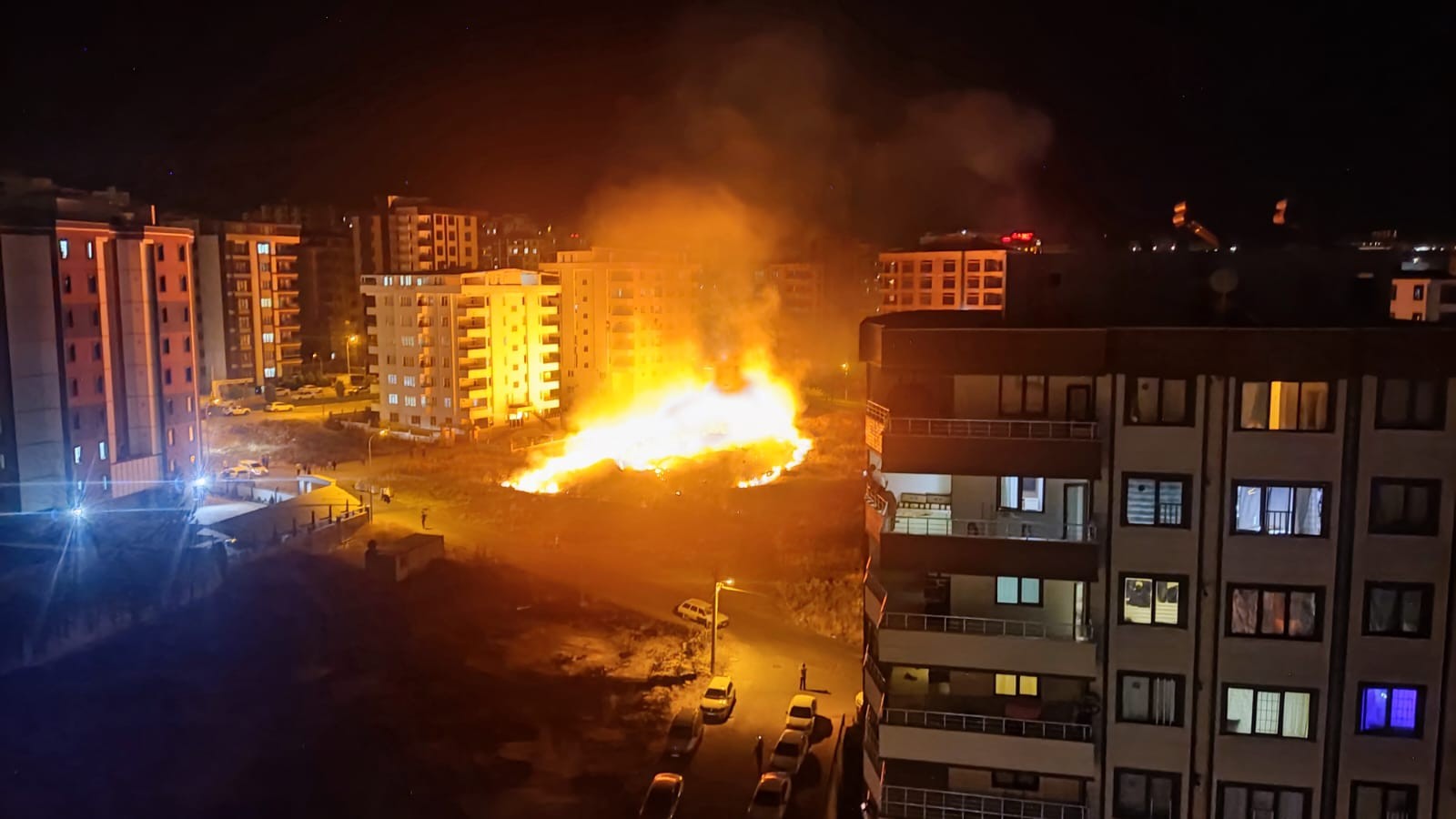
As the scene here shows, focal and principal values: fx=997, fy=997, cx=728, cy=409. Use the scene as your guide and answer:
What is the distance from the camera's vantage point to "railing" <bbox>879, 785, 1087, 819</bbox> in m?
9.30

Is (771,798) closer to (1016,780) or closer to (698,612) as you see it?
(1016,780)

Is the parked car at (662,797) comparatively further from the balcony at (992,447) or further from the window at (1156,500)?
the window at (1156,500)

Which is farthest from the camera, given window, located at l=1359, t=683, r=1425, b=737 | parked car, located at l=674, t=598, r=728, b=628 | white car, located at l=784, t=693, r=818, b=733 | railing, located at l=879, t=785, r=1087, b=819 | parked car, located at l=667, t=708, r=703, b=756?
parked car, located at l=674, t=598, r=728, b=628

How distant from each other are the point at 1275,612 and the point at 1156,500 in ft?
4.50

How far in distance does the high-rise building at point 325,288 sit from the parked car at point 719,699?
58616 millimetres

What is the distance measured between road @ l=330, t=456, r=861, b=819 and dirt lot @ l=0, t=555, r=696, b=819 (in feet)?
3.49

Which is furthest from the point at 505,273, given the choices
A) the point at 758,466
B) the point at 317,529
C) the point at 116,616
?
the point at 116,616

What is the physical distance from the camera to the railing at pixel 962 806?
9297 millimetres

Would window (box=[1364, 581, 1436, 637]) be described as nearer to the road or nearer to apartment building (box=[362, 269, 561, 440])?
the road

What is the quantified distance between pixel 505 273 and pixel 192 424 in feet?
68.7

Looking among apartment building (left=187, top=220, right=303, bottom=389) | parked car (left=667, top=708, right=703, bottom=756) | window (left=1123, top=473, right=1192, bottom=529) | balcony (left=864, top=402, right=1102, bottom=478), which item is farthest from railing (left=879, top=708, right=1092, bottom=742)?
apartment building (left=187, top=220, right=303, bottom=389)

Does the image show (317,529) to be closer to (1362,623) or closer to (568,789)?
(568,789)

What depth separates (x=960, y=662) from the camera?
941cm

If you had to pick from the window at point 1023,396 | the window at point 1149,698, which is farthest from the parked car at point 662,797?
the window at point 1023,396
